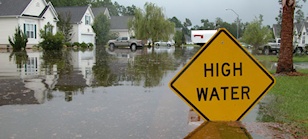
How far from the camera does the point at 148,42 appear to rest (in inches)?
2454

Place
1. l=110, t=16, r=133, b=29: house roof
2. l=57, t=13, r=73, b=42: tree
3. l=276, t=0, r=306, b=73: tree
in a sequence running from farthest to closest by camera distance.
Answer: l=110, t=16, r=133, b=29: house roof → l=57, t=13, r=73, b=42: tree → l=276, t=0, r=306, b=73: tree

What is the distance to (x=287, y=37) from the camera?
13383 mm

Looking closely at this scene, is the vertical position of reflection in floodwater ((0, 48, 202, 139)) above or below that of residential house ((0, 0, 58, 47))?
below

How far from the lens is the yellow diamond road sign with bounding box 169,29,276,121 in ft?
12.8

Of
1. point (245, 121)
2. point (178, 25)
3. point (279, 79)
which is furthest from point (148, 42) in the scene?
point (178, 25)

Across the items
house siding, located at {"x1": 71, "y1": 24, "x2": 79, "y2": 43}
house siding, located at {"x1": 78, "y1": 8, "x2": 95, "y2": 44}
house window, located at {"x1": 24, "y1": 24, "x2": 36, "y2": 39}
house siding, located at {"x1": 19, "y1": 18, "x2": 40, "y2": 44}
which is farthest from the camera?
house siding, located at {"x1": 78, "y1": 8, "x2": 95, "y2": 44}

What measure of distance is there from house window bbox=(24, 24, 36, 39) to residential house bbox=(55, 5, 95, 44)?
11.2m

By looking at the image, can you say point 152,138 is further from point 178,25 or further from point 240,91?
point 178,25

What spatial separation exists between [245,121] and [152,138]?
1942 millimetres

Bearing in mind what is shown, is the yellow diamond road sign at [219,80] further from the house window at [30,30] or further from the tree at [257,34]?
the tree at [257,34]

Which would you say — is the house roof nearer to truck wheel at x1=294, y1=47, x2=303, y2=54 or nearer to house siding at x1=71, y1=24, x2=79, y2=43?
house siding at x1=71, y1=24, x2=79, y2=43

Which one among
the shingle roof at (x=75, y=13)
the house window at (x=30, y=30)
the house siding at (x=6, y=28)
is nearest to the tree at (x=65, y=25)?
the shingle roof at (x=75, y=13)

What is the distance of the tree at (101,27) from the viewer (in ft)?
186

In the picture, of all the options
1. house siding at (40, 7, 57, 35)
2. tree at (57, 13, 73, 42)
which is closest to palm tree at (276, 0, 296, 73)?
house siding at (40, 7, 57, 35)
